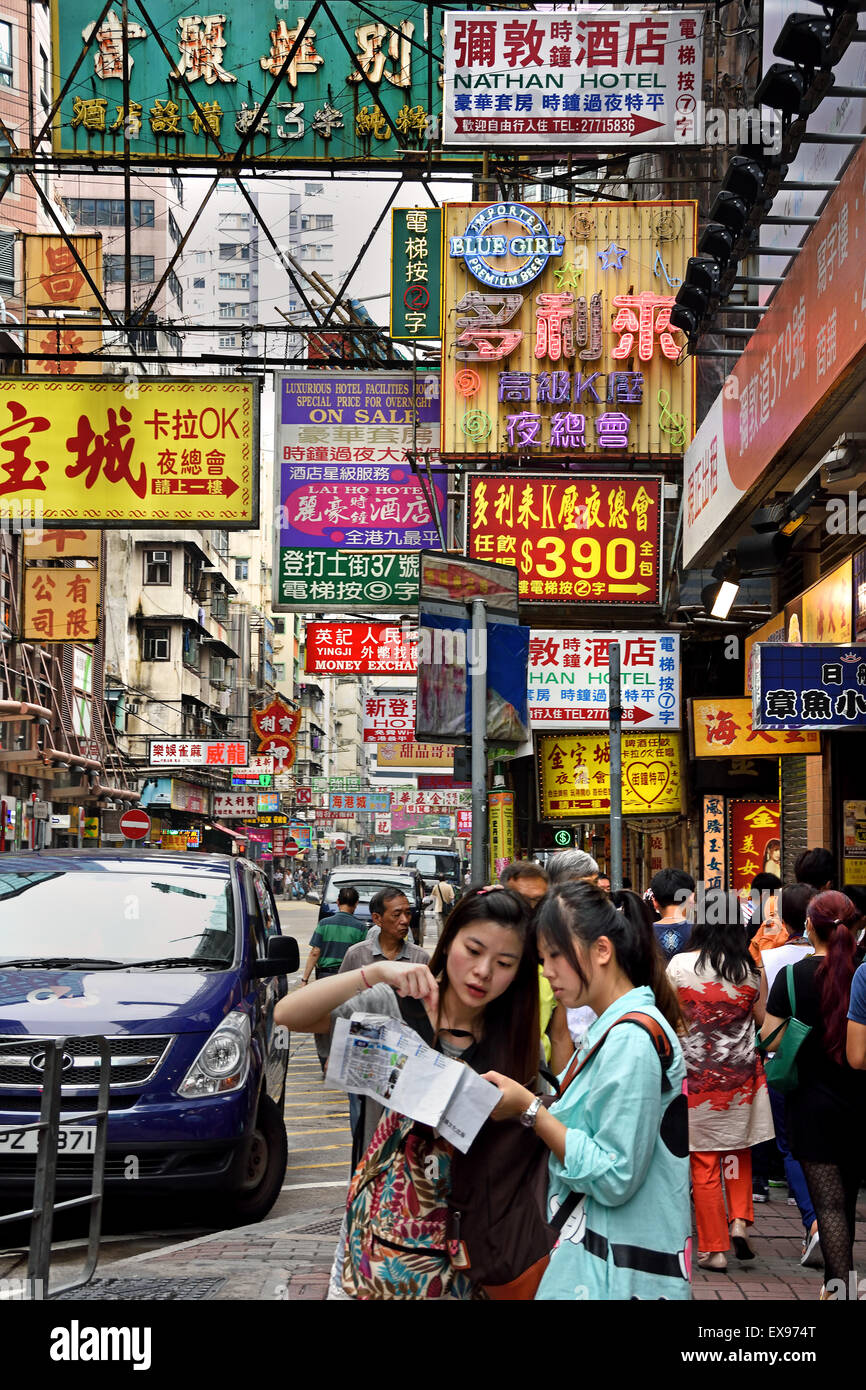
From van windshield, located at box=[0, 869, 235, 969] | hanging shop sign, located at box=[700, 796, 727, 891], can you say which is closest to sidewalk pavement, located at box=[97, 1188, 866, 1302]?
van windshield, located at box=[0, 869, 235, 969]

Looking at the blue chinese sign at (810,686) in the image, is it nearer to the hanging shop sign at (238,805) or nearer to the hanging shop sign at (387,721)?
the hanging shop sign at (387,721)

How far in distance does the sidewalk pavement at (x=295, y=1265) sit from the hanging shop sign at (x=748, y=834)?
10.0 meters

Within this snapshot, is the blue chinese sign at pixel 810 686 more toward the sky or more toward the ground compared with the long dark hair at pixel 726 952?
more toward the sky

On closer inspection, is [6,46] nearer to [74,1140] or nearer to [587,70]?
[587,70]

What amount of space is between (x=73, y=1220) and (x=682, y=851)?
48.5 ft

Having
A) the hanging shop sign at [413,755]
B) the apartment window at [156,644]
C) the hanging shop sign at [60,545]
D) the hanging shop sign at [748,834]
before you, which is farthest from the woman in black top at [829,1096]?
the apartment window at [156,644]

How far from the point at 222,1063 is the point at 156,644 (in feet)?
189

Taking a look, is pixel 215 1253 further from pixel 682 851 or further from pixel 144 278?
pixel 144 278

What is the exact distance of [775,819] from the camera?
1819 centimetres

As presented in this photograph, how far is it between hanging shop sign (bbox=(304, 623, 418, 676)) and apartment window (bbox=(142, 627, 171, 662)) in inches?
1632

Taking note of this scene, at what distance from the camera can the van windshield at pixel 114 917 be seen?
847cm

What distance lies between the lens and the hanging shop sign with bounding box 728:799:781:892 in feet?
59.4
